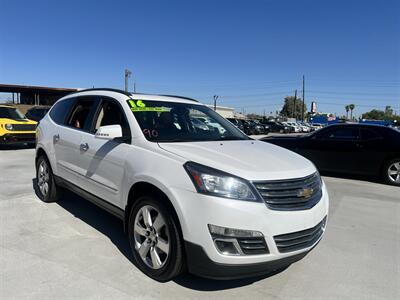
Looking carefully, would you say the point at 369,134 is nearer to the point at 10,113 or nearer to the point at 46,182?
the point at 46,182

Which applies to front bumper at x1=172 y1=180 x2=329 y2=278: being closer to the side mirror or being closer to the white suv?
the white suv

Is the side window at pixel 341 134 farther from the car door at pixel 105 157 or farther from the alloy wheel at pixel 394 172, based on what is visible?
the car door at pixel 105 157

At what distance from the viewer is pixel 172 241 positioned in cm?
324

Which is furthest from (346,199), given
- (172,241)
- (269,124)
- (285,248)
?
(269,124)

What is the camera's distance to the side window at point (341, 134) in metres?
9.69

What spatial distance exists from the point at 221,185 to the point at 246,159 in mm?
521

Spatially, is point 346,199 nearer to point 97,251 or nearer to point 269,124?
point 97,251

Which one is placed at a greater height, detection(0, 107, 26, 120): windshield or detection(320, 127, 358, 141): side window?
detection(0, 107, 26, 120): windshield

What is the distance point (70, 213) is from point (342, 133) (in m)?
7.23

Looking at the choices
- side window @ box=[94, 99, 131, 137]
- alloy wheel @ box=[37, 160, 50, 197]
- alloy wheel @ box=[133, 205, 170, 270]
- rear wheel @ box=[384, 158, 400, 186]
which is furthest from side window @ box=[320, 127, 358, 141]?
alloy wheel @ box=[133, 205, 170, 270]

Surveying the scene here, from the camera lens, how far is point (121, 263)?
388 centimetres

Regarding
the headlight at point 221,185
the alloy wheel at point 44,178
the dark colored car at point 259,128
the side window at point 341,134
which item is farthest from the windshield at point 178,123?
the dark colored car at point 259,128

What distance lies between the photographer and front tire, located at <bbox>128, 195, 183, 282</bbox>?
3.25m

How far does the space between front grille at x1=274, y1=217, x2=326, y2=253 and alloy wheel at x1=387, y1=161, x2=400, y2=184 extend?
21.6 ft
